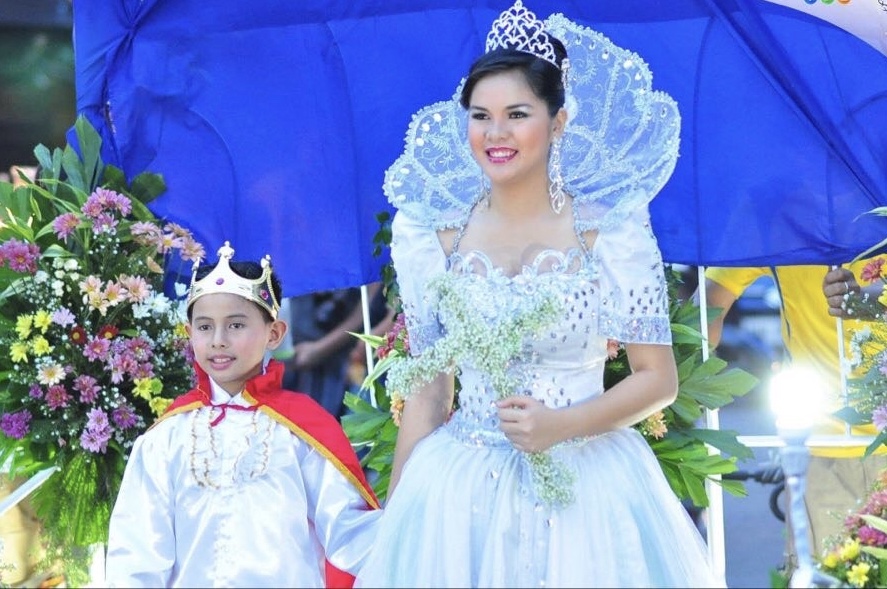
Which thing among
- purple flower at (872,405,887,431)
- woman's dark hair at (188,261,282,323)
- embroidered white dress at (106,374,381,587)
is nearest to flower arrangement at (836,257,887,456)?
purple flower at (872,405,887,431)

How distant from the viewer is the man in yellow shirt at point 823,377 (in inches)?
193

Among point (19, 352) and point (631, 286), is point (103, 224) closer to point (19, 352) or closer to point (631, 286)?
point (19, 352)

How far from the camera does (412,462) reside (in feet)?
10.7

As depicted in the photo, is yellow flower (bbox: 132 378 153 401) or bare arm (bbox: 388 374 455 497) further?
yellow flower (bbox: 132 378 153 401)

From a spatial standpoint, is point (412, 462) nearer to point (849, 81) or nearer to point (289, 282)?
point (289, 282)

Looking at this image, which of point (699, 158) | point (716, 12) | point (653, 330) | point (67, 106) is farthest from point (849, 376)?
point (67, 106)

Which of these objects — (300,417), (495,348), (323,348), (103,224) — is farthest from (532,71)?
(323,348)

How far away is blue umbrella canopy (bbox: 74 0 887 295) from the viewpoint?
Answer: 4570mm

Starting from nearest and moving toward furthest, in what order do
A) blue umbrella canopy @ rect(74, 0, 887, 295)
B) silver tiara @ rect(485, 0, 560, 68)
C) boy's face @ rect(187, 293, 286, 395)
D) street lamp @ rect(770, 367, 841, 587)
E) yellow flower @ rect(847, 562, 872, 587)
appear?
1. street lamp @ rect(770, 367, 841, 587)
2. silver tiara @ rect(485, 0, 560, 68)
3. yellow flower @ rect(847, 562, 872, 587)
4. boy's face @ rect(187, 293, 286, 395)
5. blue umbrella canopy @ rect(74, 0, 887, 295)

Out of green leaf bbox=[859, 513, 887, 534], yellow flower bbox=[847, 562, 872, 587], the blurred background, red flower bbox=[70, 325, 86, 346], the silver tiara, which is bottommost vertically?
yellow flower bbox=[847, 562, 872, 587]

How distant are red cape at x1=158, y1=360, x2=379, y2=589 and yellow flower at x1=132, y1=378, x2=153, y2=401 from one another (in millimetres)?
521

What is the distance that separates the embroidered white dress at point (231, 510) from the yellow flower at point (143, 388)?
22.2 inches

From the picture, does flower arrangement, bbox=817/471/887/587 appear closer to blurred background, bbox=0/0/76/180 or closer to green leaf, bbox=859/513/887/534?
green leaf, bbox=859/513/887/534

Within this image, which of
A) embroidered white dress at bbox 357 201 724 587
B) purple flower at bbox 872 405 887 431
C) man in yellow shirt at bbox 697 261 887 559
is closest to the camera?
embroidered white dress at bbox 357 201 724 587
